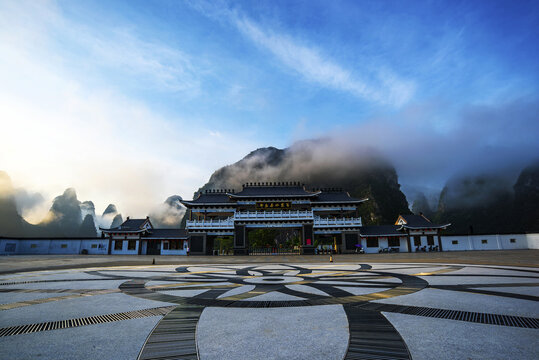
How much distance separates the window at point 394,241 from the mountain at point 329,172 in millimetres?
63374

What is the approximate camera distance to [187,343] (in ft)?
11.6

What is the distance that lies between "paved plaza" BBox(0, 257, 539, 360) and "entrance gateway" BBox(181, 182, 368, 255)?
33.1m

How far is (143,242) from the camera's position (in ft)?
142

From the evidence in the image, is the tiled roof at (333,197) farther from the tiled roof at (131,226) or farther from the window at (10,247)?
the window at (10,247)

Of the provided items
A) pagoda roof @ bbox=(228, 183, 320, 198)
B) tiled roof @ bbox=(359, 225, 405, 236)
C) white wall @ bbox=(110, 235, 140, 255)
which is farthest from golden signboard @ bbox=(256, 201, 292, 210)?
white wall @ bbox=(110, 235, 140, 255)

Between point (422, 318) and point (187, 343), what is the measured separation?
3.93 metres

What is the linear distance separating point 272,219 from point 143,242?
22.3m

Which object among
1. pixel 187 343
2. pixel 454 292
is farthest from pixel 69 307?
pixel 454 292

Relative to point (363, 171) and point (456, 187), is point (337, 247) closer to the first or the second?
point (363, 171)

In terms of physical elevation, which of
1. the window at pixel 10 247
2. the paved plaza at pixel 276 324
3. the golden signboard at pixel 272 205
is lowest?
the window at pixel 10 247

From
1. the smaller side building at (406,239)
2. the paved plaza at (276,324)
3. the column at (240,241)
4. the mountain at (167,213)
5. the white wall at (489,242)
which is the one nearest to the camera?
the paved plaza at (276,324)

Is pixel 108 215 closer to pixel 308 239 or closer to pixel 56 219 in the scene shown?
pixel 56 219

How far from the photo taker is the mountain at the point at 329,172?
112 meters

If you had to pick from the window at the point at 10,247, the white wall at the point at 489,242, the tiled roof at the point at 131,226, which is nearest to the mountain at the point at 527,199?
the white wall at the point at 489,242
